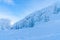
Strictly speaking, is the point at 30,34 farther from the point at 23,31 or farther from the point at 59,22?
the point at 59,22

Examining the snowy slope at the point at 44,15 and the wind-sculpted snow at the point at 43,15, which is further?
the wind-sculpted snow at the point at 43,15

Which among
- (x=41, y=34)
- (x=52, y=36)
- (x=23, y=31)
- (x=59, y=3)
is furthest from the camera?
(x=59, y=3)

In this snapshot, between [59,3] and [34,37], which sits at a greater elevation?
[59,3]

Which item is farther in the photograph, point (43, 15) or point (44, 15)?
point (43, 15)

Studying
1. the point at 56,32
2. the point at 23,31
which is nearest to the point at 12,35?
the point at 23,31

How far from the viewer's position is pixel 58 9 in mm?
8062

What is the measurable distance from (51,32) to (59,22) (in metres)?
0.66

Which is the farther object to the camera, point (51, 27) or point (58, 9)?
point (58, 9)

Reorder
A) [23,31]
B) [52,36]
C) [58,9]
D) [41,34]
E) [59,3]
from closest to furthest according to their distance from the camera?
[52,36] < [41,34] < [23,31] < [58,9] < [59,3]

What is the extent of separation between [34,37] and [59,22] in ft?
3.72

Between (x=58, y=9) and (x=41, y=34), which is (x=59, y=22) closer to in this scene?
(x=41, y=34)

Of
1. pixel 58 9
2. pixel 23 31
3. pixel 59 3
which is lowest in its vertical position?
pixel 23 31

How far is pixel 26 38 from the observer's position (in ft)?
16.2

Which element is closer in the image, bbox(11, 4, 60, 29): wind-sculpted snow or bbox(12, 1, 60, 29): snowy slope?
bbox(12, 1, 60, 29): snowy slope
